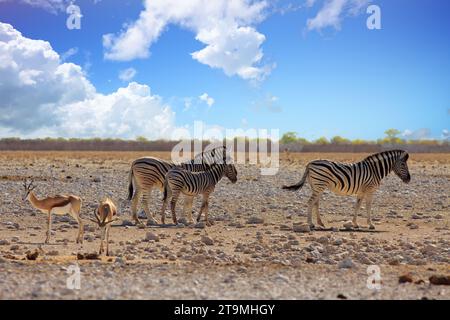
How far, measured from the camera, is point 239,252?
1219 centimetres

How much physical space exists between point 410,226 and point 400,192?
7.70 metres

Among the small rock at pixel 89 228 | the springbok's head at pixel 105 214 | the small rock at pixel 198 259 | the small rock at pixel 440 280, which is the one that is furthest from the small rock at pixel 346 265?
the small rock at pixel 89 228

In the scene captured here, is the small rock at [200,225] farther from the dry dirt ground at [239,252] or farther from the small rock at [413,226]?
the small rock at [413,226]

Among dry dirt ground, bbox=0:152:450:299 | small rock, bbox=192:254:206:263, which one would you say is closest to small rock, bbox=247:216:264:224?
dry dirt ground, bbox=0:152:450:299

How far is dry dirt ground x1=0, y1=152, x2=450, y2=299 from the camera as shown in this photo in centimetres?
821

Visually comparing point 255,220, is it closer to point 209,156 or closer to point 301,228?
point 301,228

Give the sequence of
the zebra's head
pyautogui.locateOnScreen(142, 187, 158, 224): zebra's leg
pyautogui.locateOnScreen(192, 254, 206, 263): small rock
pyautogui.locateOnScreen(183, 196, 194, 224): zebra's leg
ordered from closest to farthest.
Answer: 1. pyautogui.locateOnScreen(192, 254, 206, 263): small rock
2. pyautogui.locateOnScreen(142, 187, 158, 224): zebra's leg
3. pyautogui.locateOnScreen(183, 196, 194, 224): zebra's leg
4. the zebra's head

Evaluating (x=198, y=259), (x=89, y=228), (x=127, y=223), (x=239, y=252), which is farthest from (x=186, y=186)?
(x=198, y=259)

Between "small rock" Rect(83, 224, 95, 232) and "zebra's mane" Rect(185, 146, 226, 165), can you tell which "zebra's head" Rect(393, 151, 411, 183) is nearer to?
"zebra's mane" Rect(185, 146, 226, 165)

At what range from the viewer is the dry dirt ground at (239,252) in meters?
8.21

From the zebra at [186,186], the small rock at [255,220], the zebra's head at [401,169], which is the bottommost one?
the small rock at [255,220]

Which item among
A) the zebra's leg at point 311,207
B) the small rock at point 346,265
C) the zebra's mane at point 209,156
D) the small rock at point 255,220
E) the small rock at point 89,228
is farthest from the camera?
the zebra's mane at point 209,156

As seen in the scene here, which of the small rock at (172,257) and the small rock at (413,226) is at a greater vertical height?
the small rock at (413,226)
